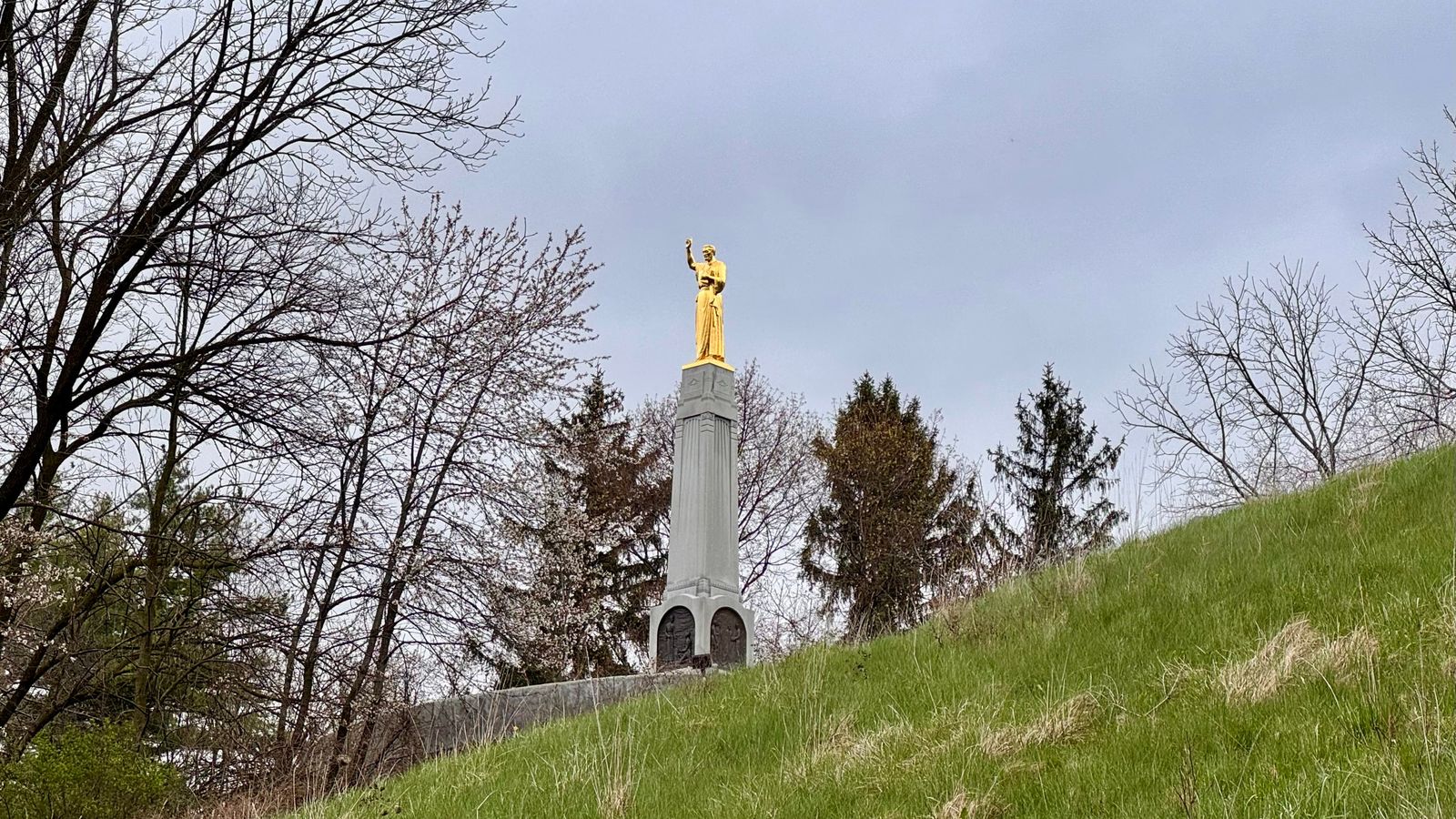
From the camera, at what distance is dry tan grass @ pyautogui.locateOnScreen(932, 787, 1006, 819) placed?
152 inches

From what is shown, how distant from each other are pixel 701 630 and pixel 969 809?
10647 millimetres

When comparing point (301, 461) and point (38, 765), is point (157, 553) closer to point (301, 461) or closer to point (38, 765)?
point (301, 461)

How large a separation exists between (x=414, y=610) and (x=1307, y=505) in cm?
850

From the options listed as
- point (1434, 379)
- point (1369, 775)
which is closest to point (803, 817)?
point (1369, 775)

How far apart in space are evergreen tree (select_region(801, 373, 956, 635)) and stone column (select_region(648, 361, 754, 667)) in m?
9.77

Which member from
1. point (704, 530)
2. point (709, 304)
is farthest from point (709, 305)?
point (704, 530)

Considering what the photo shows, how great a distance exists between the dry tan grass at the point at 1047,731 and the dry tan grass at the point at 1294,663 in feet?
1.92

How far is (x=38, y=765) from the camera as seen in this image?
746 centimetres

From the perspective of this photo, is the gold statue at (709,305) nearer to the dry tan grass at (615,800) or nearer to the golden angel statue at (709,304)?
the golden angel statue at (709,304)

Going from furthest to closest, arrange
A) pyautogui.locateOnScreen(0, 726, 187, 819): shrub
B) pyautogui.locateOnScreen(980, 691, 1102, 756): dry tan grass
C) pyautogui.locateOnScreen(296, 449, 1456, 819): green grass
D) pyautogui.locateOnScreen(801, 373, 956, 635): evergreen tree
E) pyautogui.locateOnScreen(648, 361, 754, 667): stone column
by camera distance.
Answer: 1. pyautogui.locateOnScreen(801, 373, 956, 635): evergreen tree
2. pyautogui.locateOnScreen(648, 361, 754, 667): stone column
3. pyautogui.locateOnScreen(0, 726, 187, 819): shrub
4. pyautogui.locateOnScreen(980, 691, 1102, 756): dry tan grass
5. pyautogui.locateOnScreen(296, 449, 1456, 819): green grass

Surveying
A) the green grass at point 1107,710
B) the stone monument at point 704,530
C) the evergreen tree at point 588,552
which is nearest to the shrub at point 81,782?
the green grass at point 1107,710

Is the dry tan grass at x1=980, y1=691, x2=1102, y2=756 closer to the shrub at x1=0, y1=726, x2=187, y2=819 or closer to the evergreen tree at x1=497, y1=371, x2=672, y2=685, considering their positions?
the shrub at x1=0, y1=726, x2=187, y2=819

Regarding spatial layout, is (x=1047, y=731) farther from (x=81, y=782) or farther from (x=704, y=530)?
(x=704, y=530)

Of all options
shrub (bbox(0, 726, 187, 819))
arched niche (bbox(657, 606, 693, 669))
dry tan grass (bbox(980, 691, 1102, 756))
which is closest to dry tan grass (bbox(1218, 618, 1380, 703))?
dry tan grass (bbox(980, 691, 1102, 756))
